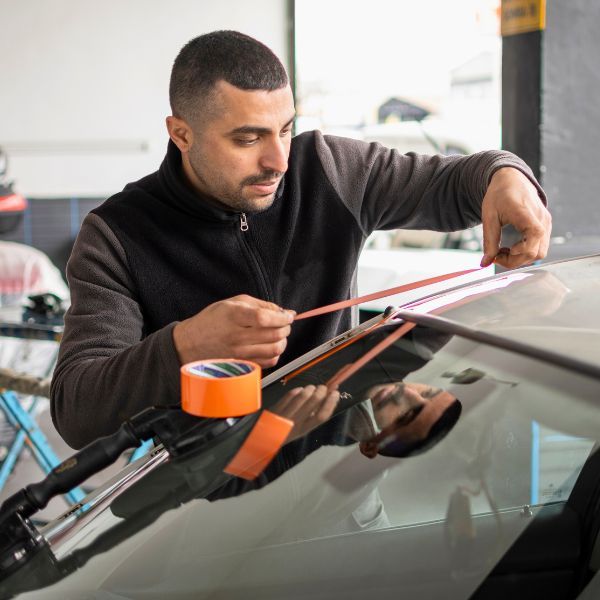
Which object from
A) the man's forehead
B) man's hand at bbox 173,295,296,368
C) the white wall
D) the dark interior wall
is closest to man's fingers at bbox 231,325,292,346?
man's hand at bbox 173,295,296,368

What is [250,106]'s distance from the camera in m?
1.51

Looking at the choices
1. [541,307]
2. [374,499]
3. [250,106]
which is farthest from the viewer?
[250,106]

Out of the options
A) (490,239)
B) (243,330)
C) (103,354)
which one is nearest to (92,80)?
(103,354)

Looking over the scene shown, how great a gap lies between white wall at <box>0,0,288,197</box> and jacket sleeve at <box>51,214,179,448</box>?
210 inches

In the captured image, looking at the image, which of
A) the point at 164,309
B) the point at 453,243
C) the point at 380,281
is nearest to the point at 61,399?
the point at 164,309

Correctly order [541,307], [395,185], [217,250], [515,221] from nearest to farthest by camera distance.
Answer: [541,307], [515,221], [217,250], [395,185]

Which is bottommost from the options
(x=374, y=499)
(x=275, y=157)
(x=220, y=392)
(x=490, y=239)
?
(x=374, y=499)

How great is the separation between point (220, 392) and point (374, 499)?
22 centimetres

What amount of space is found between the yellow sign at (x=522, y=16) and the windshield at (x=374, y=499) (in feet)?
5.36

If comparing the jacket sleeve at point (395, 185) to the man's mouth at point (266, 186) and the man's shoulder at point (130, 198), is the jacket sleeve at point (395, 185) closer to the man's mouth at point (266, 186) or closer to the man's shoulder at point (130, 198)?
the man's mouth at point (266, 186)

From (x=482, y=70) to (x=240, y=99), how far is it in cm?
356

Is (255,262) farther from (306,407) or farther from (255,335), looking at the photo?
(306,407)

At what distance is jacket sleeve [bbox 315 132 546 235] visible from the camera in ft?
5.71

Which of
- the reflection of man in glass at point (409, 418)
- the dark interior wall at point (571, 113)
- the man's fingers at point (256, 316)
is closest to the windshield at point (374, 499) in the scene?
the reflection of man in glass at point (409, 418)
